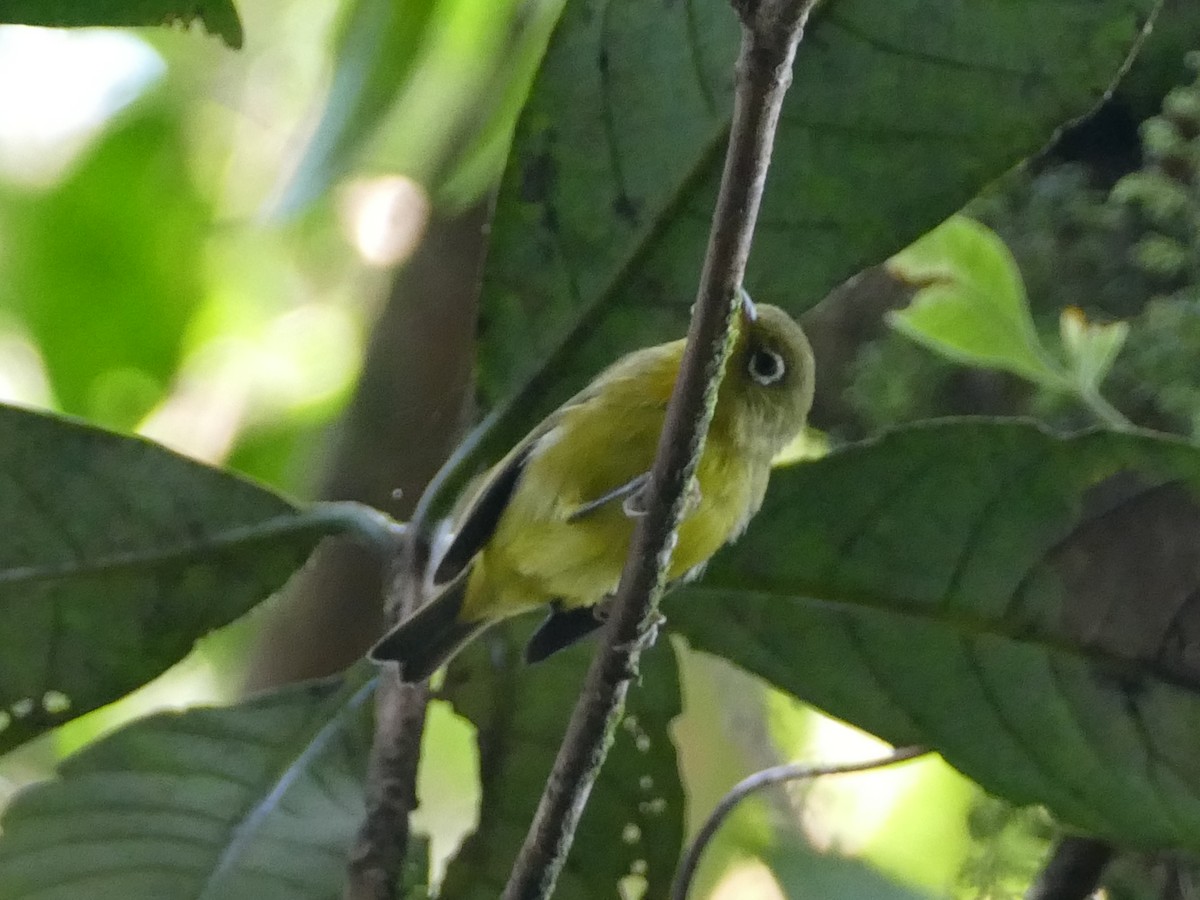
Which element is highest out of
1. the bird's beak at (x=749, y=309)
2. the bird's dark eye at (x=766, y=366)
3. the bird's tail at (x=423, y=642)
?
the bird's dark eye at (x=766, y=366)

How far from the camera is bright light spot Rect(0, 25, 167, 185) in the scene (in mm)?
1559

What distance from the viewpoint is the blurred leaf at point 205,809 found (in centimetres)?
85

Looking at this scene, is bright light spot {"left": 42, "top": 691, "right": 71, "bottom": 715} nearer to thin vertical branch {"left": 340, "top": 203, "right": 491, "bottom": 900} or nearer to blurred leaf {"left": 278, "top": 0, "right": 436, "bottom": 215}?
blurred leaf {"left": 278, "top": 0, "right": 436, "bottom": 215}

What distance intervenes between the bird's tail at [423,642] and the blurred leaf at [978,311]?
1.51 feet

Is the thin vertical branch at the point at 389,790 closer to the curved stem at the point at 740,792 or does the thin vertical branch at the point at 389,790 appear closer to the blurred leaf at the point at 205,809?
the blurred leaf at the point at 205,809

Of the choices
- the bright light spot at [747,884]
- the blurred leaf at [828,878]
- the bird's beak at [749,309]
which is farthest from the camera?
the bright light spot at [747,884]

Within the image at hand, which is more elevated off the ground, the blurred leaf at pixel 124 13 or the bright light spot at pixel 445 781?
the blurred leaf at pixel 124 13

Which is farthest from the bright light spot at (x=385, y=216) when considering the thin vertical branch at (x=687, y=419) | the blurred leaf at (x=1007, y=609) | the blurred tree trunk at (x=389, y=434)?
the thin vertical branch at (x=687, y=419)

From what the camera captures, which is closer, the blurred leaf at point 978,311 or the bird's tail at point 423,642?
the bird's tail at point 423,642

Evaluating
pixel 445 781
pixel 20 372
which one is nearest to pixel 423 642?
pixel 445 781

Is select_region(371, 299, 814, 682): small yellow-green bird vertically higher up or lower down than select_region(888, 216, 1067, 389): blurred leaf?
lower down

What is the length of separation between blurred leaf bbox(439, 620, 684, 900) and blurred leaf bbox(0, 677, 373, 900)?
0.12 metres

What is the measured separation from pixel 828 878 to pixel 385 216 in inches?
39.6

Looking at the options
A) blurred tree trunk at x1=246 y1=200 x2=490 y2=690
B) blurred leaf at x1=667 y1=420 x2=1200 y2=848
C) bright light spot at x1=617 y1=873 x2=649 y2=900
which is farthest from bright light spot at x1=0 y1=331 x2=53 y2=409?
blurred leaf at x1=667 y1=420 x2=1200 y2=848
